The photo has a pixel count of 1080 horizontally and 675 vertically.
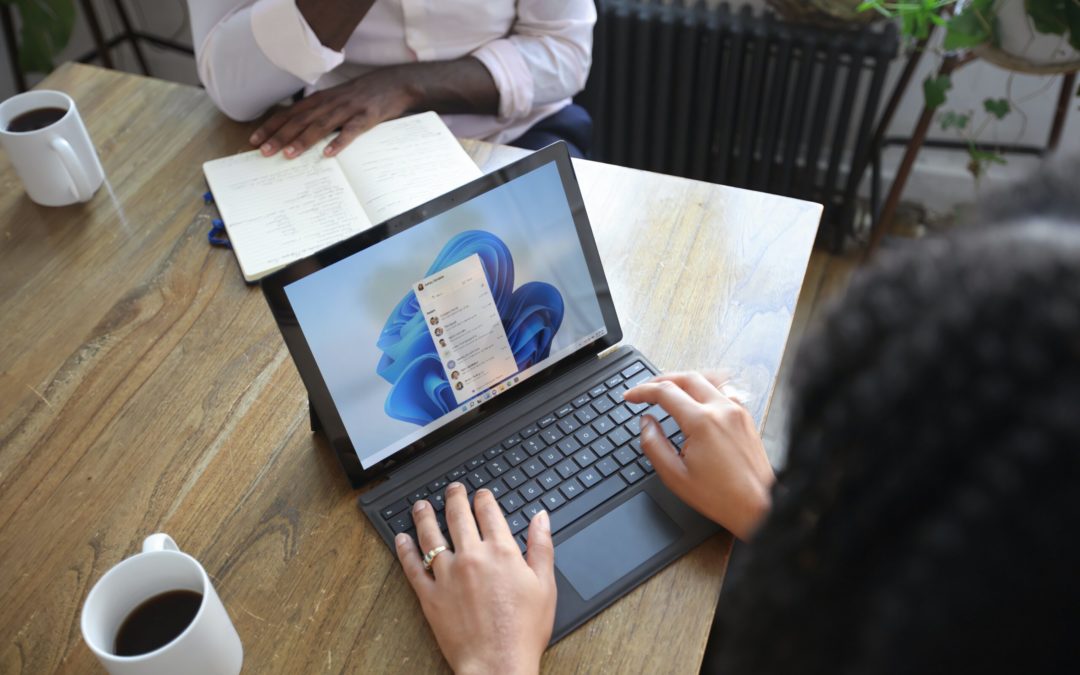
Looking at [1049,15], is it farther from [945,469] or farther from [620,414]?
[945,469]

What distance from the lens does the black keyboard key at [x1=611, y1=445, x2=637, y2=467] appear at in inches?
33.5

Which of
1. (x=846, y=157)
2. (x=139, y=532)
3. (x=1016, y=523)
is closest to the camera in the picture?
(x=1016, y=523)

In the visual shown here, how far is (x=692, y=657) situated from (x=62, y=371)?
715 mm

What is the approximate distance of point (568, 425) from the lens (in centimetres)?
88

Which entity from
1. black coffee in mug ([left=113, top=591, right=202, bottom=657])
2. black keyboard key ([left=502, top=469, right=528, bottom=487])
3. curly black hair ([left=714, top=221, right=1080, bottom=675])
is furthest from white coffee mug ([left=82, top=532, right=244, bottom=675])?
curly black hair ([left=714, top=221, right=1080, bottom=675])

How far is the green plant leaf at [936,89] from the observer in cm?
168

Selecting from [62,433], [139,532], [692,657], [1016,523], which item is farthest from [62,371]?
[1016,523]

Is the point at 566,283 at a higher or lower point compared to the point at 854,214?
higher

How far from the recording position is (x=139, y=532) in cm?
82

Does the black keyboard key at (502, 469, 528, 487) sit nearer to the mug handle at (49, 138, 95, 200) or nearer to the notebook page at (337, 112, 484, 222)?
the notebook page at (337, 112, 484, 222)

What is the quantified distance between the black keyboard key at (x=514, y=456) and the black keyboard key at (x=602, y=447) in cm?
7

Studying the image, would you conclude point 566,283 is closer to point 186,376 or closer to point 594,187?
point 594,187

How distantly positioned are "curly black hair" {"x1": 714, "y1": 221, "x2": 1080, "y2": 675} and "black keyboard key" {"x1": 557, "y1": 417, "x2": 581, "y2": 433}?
56 centimetres

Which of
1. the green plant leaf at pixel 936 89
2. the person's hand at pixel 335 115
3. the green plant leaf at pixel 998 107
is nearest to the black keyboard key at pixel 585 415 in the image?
the person's hand at pixel 335 115
